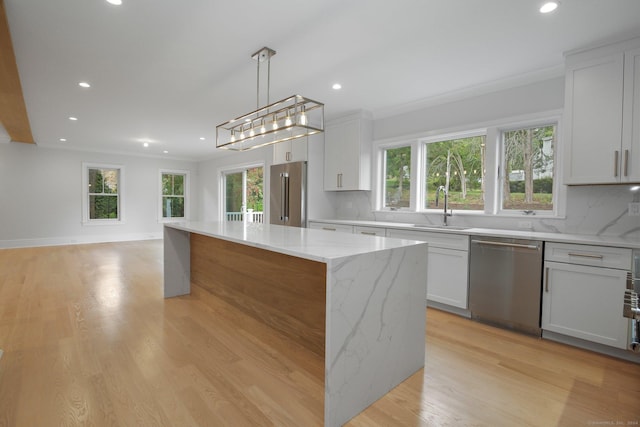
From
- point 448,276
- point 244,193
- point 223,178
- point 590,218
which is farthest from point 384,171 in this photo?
point 223,178

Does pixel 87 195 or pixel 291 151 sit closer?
pixel 291 151

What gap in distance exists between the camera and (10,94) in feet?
12.1

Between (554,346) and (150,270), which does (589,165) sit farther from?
(150,270)

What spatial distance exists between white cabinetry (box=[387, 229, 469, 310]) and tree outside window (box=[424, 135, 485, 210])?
83 cm

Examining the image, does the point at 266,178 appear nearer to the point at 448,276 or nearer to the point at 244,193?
the point at 244,193

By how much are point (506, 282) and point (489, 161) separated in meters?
1.41

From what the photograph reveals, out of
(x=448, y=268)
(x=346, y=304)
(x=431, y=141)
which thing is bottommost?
(x=448, y=268)

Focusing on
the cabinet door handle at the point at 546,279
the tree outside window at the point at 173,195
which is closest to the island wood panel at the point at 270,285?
the cabinet door handle at the point at 546,279

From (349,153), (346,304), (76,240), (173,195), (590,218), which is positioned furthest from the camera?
(173,195)

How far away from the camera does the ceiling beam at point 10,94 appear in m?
2.44

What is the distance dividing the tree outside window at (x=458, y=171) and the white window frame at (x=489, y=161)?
0.23ft

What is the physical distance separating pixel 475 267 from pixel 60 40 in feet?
13.5

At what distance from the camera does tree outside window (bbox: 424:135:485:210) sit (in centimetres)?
372

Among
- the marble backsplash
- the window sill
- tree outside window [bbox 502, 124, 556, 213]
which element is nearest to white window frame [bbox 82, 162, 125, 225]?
the window sill
